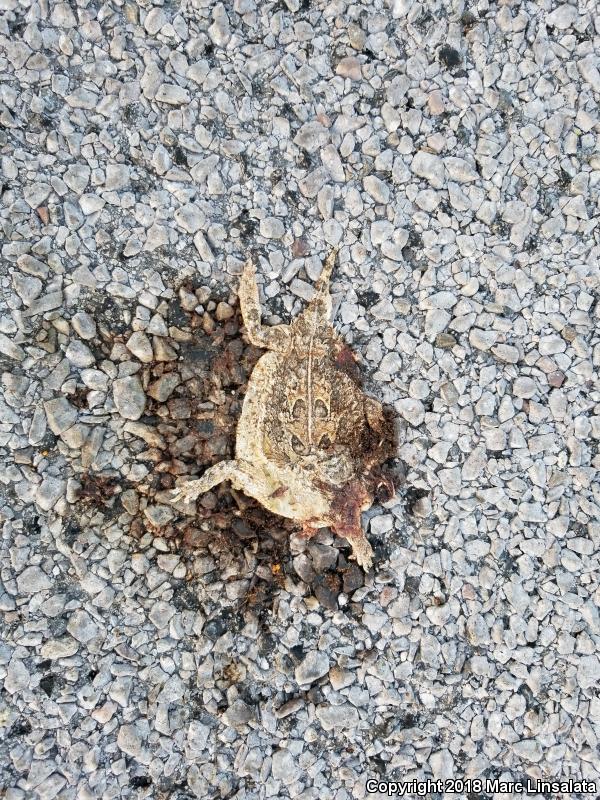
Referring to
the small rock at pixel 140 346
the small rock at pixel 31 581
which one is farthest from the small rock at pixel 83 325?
the small rock at pixel 31 581

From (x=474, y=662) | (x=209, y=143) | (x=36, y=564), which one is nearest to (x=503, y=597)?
(x=474, y=662)

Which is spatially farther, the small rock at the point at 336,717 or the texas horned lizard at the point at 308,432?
the small rock at the point at 336,717

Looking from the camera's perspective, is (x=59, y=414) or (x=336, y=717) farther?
(x=336, y=717)

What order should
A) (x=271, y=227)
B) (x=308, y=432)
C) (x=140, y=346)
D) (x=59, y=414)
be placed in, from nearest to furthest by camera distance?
(x=308, y=432) < (x=59, y=414) < (x=140, y=346) < (x=271, y=227)

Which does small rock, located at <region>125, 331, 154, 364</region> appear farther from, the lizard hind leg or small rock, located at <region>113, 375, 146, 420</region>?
the lizard hind leg

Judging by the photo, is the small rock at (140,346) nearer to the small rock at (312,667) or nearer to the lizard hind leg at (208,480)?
the lizard hind leg at (208,480)

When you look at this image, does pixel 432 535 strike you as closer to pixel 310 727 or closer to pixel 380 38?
pixel 310 727

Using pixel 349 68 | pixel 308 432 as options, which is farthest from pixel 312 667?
pixel 349 68

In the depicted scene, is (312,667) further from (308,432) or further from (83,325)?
(83,325)
